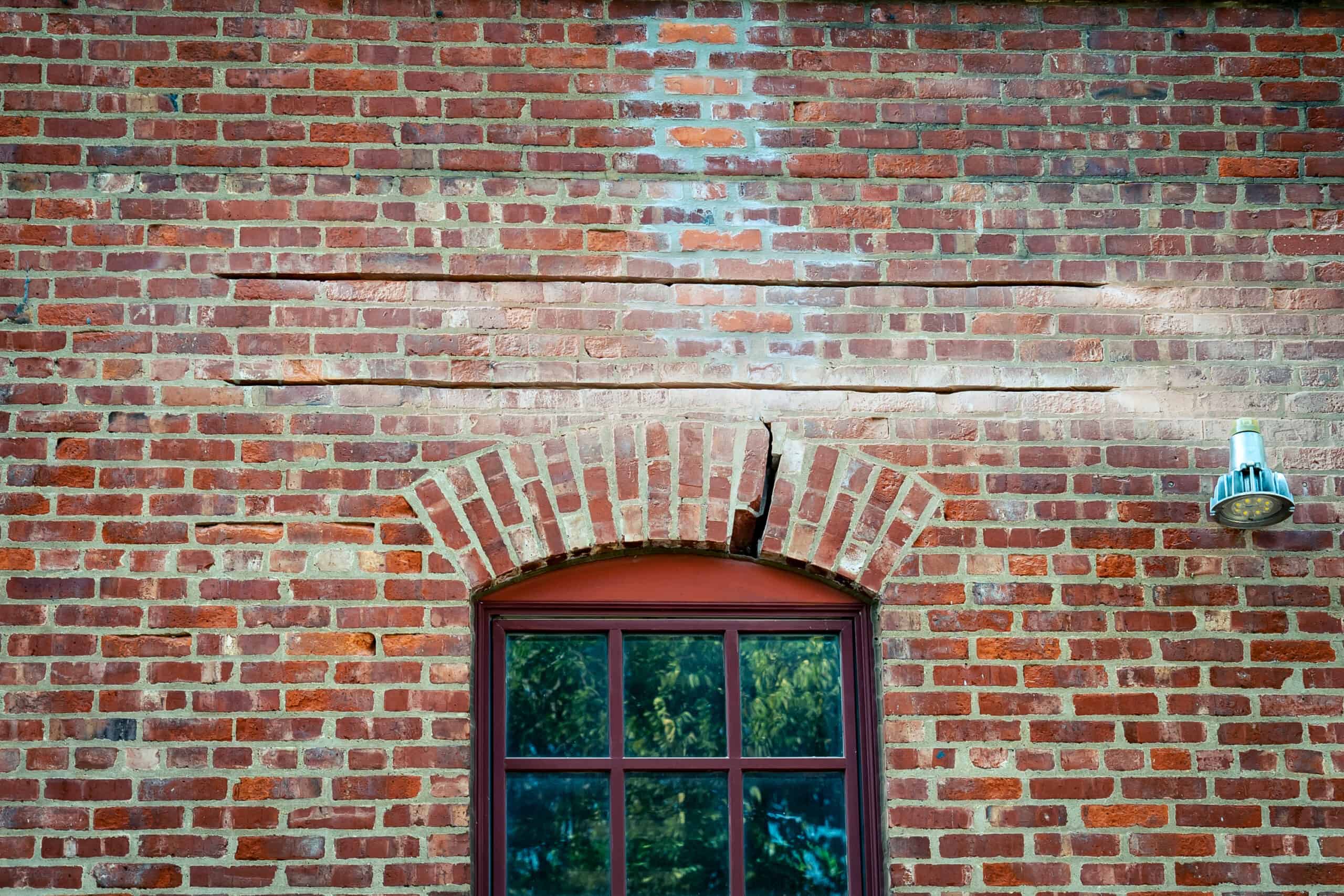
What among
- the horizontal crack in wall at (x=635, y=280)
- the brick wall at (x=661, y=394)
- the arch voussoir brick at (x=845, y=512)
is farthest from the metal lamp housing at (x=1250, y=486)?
the arch voussoir brick at (x=845, y=512)

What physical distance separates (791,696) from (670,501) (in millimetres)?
685

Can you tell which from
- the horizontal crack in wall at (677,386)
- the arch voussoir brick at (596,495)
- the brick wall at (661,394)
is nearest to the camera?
the brick wall at (661,394)

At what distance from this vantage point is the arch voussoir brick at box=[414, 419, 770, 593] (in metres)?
4.32

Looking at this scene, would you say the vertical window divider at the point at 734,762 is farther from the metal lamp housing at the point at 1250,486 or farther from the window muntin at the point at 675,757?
the metal lamp housing at the point at 1250,486

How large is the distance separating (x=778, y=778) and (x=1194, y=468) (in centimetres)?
157

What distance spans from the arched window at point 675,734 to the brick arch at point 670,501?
137mm

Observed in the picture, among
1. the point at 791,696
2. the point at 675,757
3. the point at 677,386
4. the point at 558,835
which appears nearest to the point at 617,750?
the point at 675,757

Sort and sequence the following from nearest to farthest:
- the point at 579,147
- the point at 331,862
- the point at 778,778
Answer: the point at 331,862 < the point at 778,778 < the point at 579,147

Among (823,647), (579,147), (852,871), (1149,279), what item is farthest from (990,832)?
(579,147)

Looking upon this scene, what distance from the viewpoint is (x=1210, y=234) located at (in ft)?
15.4

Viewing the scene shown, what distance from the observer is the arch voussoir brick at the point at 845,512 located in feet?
14.3

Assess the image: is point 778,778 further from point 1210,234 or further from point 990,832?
point 1210,234

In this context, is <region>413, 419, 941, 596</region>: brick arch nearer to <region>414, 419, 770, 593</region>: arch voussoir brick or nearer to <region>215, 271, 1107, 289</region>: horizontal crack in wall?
<region>414, 419, 770, 593</region>: arch voussoir brick

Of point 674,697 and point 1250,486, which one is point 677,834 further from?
point 1250,486
